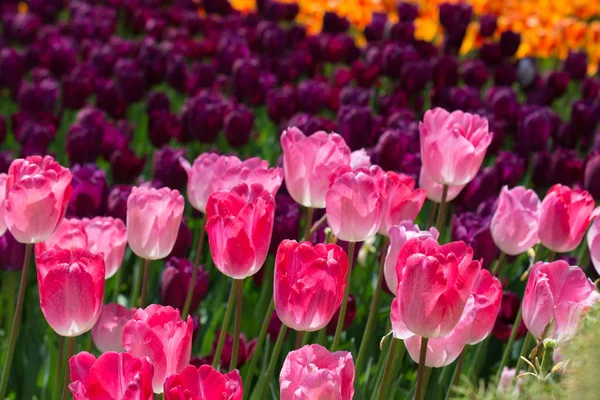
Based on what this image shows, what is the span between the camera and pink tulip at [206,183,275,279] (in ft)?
4.90

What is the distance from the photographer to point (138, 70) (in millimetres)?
4152

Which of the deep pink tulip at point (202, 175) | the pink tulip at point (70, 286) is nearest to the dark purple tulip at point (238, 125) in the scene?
the deep pink tulip at point (202, 175)

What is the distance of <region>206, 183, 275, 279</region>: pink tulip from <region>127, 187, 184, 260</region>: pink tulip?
0.67ft

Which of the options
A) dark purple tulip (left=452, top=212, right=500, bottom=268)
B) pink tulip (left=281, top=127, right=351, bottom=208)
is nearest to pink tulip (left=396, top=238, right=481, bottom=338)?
pink tulip (left=281, top=127, right=351, bottom=208)

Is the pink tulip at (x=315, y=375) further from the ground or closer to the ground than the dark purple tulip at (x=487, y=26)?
further from the ground

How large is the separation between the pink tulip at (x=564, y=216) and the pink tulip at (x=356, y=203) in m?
0.40

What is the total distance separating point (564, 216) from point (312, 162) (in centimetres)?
52

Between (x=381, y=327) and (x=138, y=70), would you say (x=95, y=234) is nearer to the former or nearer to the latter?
(x=381, y=327)

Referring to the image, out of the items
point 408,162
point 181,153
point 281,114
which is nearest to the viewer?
point 408,162

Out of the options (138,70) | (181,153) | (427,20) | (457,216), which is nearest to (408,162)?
(457,216)

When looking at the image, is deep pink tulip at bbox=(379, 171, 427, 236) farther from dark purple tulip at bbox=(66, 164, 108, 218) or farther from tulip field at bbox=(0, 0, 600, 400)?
dark purple tulip at bbox=(66, 164, 108, 218)

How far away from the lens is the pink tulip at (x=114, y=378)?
118 cm

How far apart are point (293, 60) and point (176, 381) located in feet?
11.8

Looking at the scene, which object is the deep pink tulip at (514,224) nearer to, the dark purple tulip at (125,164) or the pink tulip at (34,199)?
the pink tulip at (34,199)
